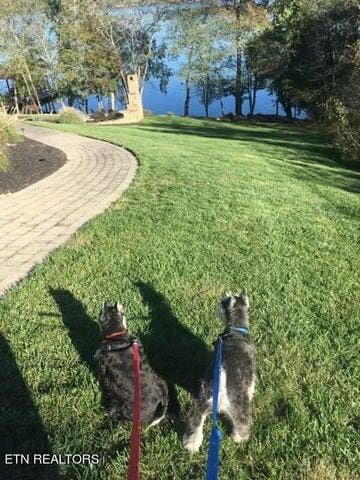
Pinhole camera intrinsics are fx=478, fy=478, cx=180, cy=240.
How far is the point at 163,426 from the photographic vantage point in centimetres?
294

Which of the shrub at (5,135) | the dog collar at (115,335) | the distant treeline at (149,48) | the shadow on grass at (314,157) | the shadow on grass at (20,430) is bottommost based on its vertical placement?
→ the shadow on grass at (314,157)

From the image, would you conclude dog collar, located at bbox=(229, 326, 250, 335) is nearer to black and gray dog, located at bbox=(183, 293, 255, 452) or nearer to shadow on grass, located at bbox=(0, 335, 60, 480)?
black and gray dog, located at bbox=(183, 293, 255, 452)

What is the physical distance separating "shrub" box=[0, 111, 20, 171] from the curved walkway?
1.17 metres

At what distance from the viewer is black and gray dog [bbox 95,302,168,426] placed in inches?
112

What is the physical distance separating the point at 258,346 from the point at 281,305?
0.72m

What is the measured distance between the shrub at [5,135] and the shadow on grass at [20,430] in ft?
25.1

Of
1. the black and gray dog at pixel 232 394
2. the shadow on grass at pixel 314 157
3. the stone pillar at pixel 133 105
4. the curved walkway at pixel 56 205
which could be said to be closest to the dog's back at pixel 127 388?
the black and gray dog at pixel 232 394

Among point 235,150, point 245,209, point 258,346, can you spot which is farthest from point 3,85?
point 258,346

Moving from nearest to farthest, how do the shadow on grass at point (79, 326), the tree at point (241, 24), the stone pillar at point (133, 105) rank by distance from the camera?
1. the shadow on grass at point (79, 326)
2. the stone pillar at point (133, 105)
3. the tree at point (241, 24)

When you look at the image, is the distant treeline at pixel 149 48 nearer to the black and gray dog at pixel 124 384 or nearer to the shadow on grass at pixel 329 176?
the shadow on grass at pixel 329 176

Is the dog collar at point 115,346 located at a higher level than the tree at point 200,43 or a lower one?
lower

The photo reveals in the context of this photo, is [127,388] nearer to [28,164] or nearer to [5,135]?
[28,164]

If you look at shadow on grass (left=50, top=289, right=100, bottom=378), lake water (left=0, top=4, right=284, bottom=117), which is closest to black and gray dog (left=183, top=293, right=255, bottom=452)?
shadow on grass (left=50, top=289, right=100, bottom=378)

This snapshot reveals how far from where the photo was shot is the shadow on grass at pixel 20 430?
104 inches
